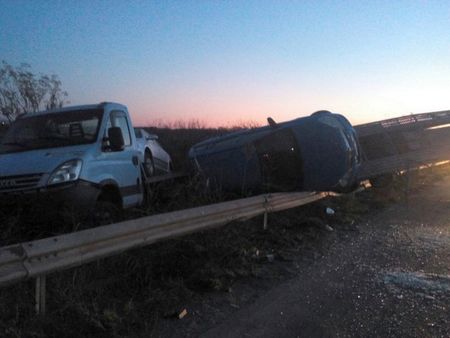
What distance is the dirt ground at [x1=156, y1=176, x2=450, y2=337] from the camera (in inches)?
163

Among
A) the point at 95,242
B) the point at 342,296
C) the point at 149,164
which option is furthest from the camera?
the point at 149,164

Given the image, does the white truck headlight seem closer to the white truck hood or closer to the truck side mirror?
the white truck hood

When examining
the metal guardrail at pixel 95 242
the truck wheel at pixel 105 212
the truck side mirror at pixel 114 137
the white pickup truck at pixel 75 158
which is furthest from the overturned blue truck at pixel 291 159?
the metal guardrail at pixel 95 242

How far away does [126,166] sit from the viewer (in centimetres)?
845

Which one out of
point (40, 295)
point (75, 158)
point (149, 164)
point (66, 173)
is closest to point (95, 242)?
point (40, 295)

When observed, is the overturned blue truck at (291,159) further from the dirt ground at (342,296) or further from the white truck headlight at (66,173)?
the white truck headlight at (66,173)

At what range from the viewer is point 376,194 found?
37.8 ft

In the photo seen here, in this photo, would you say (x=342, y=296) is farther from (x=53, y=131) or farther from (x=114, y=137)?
(x=53, y=131)

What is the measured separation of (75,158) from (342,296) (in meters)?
3.91

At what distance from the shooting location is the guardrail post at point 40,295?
161 inches

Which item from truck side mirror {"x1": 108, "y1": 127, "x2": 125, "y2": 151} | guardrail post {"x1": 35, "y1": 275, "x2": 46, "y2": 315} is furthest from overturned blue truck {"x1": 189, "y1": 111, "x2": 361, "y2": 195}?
guardrail post {"x1": 35, "y1": 275, "x2": 46, "y2": 315}

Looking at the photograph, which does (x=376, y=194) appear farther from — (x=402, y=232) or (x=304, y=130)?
(x=402, y=232)

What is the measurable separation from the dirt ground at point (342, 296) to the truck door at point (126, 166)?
2.94 meters

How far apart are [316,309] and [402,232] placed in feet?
12.1
